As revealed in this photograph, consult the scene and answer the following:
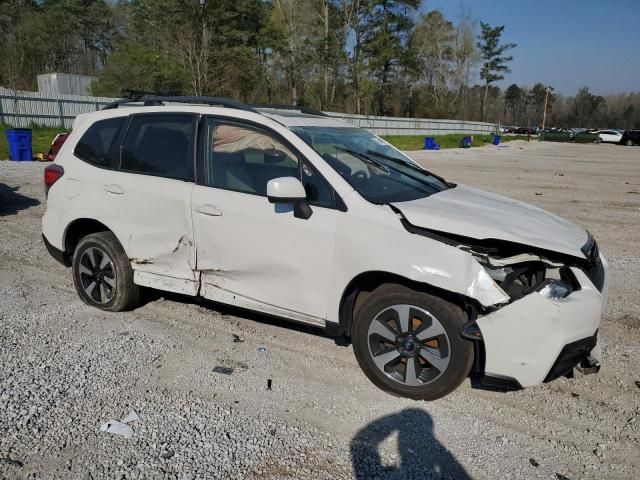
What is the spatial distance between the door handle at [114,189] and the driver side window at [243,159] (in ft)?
2.86

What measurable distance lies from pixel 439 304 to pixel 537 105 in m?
129

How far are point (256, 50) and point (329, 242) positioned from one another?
44.0 m

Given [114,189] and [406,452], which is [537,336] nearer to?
[406,452]

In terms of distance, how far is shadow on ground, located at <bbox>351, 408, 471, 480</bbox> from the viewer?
2543mm

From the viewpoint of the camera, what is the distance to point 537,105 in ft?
384

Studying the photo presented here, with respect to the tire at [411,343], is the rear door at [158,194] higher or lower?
higher

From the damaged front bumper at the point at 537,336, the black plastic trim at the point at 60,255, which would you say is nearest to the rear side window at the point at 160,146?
the black plastic trim at the point at 60,255

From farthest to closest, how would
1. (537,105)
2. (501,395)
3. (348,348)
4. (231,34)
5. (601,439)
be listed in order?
(537,105), (231,34), (348,348), (501,395), (601,439)

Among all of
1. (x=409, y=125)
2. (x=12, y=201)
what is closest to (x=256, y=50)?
(x=409, y=125)

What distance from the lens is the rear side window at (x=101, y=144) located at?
168 inches

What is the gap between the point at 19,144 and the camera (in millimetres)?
15047

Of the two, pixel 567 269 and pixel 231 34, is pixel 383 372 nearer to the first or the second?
pixel 567 269

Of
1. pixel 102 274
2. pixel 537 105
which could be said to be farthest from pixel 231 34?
pixel 537 105

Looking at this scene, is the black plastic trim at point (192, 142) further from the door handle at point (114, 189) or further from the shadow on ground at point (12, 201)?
the shadow on ground at point (12, 201)
